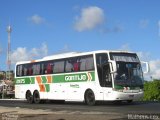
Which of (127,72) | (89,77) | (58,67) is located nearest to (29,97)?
(58,67)

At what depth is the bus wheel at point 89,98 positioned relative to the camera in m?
29.0

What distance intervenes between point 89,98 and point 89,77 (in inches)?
54.4

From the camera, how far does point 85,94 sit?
97.5ft

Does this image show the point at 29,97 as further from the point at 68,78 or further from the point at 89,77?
the point at 89,77

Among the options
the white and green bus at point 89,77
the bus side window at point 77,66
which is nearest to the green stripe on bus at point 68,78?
the white and green bus at point 89,77

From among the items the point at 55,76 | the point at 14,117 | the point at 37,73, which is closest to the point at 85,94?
the point at 55,76

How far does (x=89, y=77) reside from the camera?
1141 inches

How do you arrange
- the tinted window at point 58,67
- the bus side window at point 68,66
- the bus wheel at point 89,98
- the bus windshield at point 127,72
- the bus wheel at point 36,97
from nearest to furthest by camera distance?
the bus windshield at point 127,72, the bus wheel at point 89,98, the bus side window at point 68,66, the tinted window at point 58,67, the bus wheel at point 36,97

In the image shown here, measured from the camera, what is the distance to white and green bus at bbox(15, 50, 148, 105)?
27578mm

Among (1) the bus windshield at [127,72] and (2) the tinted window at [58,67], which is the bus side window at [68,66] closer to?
(2) the tinted window at [58,67]

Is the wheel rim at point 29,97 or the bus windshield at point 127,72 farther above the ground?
the bus windshield at point 127,72

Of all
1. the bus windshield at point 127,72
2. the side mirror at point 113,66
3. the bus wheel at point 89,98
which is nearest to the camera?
the side mirror at point 113,66

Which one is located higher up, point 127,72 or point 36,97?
point 127,72

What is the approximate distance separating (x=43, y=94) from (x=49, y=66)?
240cm
